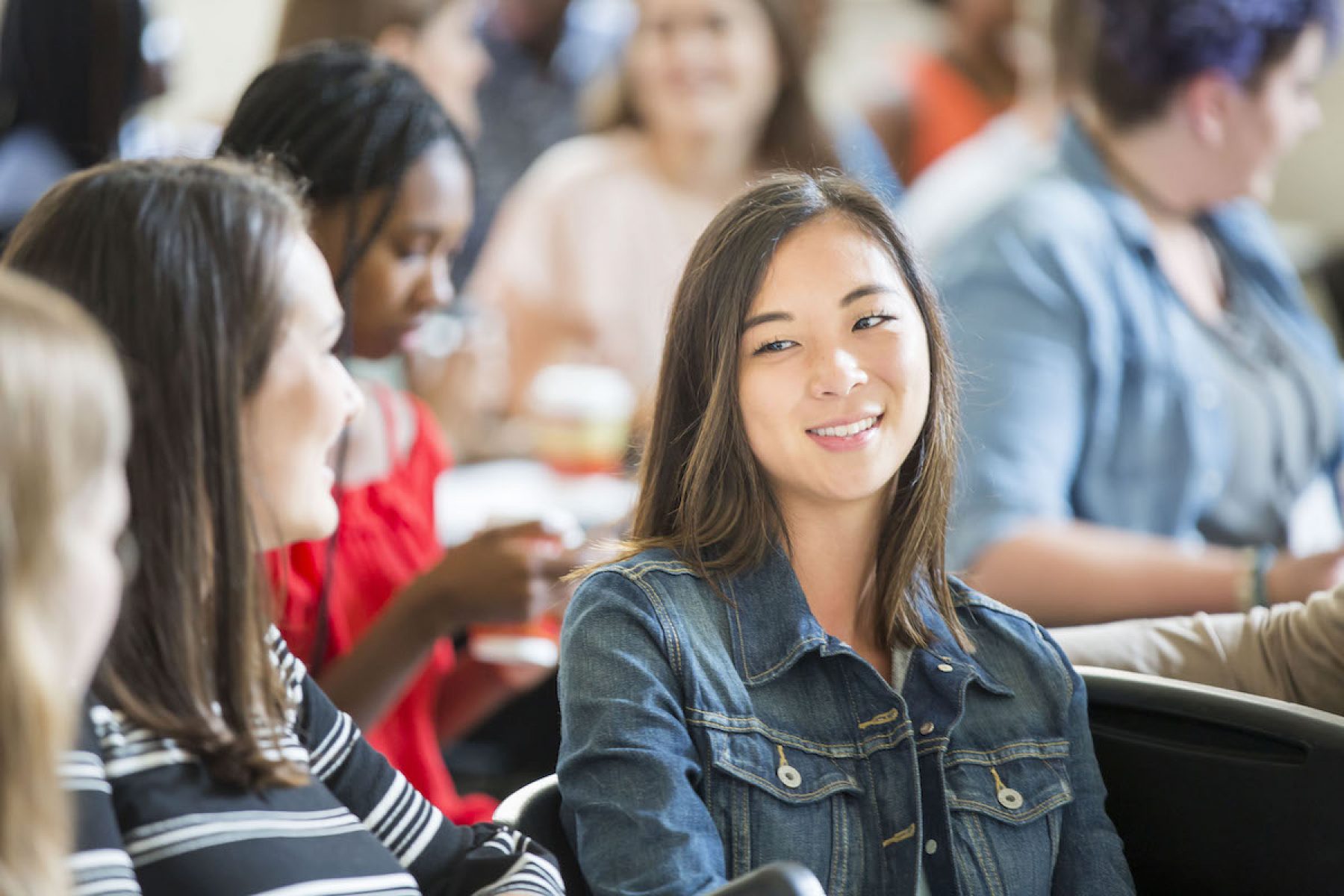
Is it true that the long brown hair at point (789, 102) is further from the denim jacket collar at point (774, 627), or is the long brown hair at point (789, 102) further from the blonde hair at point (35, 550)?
the blonde hair at point (35, 550)

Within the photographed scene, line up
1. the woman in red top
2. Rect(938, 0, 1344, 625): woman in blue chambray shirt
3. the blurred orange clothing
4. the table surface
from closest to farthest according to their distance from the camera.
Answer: the woman in red top
Rect(938, 0, 1344, 625): woman in blue chambray shirt
the table surface
the blurred orange clothing

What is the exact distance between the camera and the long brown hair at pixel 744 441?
3.56ft

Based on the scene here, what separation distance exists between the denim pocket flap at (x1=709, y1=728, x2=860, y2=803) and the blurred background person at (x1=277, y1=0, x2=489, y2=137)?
4.68 feet

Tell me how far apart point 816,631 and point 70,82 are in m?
1.55

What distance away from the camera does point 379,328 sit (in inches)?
56.6

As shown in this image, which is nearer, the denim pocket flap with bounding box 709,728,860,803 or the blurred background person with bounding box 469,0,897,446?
the denim pocket flap with bounding box 709,728,860,803

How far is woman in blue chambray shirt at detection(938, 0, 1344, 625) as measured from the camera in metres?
1.66

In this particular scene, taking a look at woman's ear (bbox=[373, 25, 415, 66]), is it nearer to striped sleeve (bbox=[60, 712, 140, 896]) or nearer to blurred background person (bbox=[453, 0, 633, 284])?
blurred background person (bbox=[453, 0, 633, 284])

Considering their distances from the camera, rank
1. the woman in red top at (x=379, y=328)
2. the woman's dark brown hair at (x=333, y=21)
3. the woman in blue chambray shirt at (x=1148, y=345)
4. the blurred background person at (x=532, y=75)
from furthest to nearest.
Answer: the blurred background person at (x=532, y=75) < the woman's dark brown hair at (x=333, y=21) < the woman in blue chambray shirt at (x=1148, y=345) < the woman in red top at (x=379, y=328)

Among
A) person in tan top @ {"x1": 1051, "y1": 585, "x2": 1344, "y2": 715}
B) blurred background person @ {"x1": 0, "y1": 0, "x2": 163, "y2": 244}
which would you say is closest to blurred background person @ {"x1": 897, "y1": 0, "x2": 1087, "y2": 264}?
person in tan top @ {"x1": 1051, "y1": 585, "x2": 1344, "y2": 715}

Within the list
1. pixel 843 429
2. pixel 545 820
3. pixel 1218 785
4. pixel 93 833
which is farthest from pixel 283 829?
pixel 1218 785

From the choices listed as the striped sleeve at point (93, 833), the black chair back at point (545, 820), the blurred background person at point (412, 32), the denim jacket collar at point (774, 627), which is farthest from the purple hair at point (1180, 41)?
the striped sleeve at point (93, 833)

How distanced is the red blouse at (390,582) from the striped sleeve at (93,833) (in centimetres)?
60

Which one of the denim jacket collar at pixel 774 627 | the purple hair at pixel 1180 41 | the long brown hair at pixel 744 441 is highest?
the purple hair at pixel 1180 41
